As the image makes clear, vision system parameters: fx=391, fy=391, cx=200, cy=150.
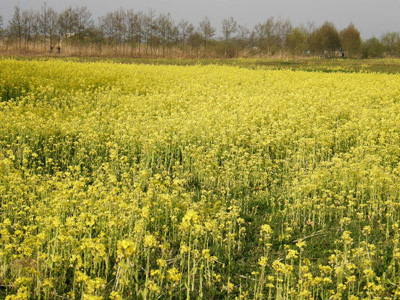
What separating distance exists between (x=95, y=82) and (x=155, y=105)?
5745 millimetres

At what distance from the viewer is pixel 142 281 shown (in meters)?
4.16

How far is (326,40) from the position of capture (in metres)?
66.2

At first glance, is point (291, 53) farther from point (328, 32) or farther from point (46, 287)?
point (46, 287)

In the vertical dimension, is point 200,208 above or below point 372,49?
below

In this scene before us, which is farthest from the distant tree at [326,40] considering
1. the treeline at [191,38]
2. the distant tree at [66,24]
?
the distant tree at [66,24]

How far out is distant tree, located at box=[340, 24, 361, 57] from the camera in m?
64.6

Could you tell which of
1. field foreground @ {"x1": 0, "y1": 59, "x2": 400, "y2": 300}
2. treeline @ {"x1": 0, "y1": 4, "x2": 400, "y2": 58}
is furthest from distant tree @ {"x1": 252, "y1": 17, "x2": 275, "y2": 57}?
field foreground @ {"x1": 0, "y1": 59, "x2": 400, "y2": 300}

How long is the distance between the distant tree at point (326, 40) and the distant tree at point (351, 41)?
3.72 feet

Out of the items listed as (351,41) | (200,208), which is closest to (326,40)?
(351,41)

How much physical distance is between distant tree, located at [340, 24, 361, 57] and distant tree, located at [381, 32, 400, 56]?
4992mm

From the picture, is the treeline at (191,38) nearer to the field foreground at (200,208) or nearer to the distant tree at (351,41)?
the distant tree at (351,41)

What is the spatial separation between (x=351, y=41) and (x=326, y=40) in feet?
13.1

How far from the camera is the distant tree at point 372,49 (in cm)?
6512

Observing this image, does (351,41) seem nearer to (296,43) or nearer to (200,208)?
(296,43)
